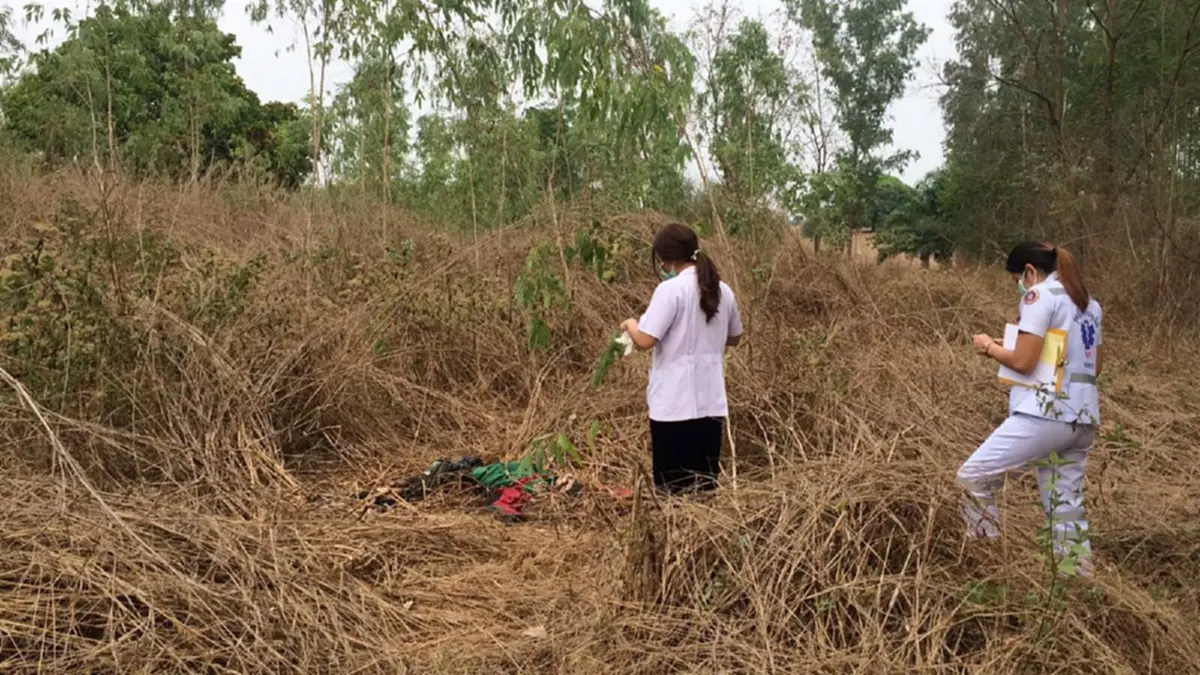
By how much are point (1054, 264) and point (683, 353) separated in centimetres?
132

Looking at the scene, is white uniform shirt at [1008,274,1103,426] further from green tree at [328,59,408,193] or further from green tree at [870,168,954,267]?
green tree at [870,168,954,267]

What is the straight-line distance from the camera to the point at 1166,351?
7.71m

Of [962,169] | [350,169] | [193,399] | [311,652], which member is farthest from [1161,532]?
[962,169]

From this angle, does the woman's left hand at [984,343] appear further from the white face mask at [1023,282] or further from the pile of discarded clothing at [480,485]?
the pile of discarded clothing at [480,485]

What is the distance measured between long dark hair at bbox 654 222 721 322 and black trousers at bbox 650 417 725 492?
42cm

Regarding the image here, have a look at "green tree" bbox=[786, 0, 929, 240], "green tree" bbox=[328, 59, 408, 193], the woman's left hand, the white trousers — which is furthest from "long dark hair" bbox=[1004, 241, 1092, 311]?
"green tree" bbox=[786, 0, 929, 240]

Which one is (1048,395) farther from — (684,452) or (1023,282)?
(684,452)

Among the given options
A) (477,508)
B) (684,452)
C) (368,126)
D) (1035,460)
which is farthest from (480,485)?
(368,126)

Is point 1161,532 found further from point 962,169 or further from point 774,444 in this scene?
point 962,169

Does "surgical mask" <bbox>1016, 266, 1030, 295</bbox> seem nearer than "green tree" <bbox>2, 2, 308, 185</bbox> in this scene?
Yes

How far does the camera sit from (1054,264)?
3.29 metres

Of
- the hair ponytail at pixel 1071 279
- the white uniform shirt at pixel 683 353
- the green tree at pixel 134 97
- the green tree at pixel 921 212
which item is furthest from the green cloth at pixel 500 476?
the green tree at pixel 921 212

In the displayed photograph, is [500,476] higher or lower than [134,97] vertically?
lower

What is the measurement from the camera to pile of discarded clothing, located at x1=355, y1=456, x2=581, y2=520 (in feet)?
14.8
